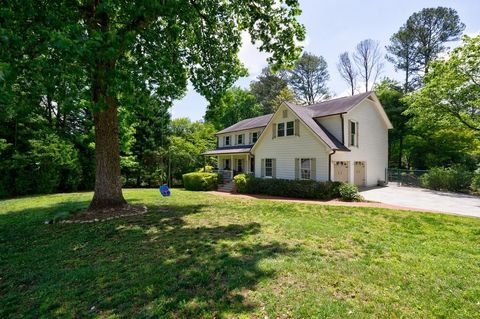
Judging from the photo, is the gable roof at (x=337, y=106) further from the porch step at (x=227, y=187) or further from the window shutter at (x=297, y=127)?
the porch step at (x=227, y=187)

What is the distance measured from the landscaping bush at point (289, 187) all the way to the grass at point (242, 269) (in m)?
6.15

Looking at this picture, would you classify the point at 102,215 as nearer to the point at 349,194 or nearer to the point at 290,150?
the point at 349,194

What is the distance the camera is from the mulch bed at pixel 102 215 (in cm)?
829

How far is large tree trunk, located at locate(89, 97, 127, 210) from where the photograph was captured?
907 cm

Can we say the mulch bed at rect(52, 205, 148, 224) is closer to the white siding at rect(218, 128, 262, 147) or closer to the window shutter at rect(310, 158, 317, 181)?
the window shutter at rect(310, 158, 317, 181)

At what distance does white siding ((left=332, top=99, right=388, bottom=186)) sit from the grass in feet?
34.6

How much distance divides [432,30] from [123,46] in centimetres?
3847

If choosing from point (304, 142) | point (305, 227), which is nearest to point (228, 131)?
point (304, 142)

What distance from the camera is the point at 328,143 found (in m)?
15.4

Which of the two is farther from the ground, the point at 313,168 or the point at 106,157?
the point at 106,157

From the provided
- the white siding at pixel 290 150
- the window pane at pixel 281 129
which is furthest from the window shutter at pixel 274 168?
the window pane at pixel 281 129

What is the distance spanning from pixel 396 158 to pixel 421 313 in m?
34.5

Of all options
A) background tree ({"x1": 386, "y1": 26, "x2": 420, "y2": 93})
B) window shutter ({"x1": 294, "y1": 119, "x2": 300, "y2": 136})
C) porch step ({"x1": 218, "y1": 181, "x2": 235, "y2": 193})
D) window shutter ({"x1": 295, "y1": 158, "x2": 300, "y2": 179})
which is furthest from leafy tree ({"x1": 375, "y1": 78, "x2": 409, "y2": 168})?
porch step ({"x1": 218, "y1": 181, "x2": 235, "y2": 193})

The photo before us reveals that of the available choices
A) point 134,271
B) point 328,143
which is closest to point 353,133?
point 328,143
